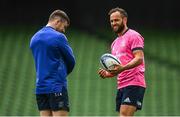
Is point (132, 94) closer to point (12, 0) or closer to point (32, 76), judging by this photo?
point (32, 76)

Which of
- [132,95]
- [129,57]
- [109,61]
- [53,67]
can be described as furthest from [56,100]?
[129,57]

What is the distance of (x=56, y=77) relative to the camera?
23.6 feet

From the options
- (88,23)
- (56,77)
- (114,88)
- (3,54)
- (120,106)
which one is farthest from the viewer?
(88,23)

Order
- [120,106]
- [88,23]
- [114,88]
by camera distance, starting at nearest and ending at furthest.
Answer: [120,106] → [114,88] → [88,23]

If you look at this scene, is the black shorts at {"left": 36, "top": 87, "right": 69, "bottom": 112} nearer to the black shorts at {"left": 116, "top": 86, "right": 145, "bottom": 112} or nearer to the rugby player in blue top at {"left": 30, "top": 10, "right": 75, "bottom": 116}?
the rugby player in blue top at {"left": 30, "top": 10, "right": 75, "bottom": 116}

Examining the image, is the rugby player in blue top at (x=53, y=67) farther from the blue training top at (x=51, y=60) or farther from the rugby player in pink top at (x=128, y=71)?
the rugby player in pink top at (x=128, y=71)

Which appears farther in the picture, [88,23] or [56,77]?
[88,23]

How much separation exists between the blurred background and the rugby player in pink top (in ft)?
16.0

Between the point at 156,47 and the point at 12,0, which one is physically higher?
the point at 12,0

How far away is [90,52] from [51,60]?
8064 mm

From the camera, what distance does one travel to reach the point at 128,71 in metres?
7.70

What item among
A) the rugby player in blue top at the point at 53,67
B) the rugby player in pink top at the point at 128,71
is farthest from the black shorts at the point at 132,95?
the rugby player in blue top at the point at 53,67

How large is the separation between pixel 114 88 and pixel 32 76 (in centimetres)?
183

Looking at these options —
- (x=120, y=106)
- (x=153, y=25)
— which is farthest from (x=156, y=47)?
(x=120, y=106)
